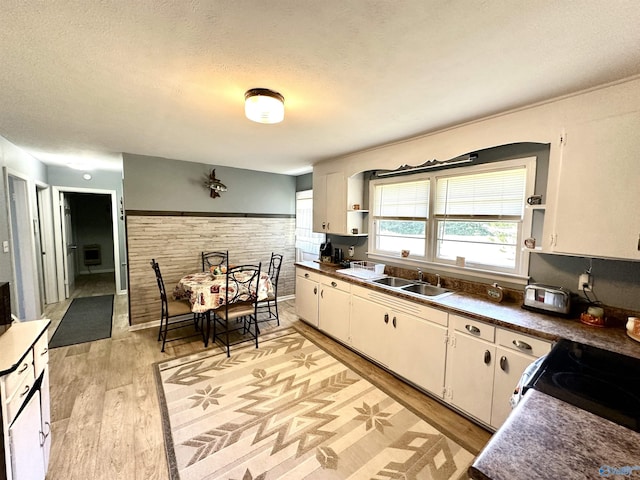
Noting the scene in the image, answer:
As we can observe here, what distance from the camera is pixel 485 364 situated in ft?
6.59

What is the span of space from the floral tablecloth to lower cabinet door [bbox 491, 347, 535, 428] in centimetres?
259

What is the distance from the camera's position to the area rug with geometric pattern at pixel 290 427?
1.74 metres

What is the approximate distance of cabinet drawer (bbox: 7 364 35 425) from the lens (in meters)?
1.23

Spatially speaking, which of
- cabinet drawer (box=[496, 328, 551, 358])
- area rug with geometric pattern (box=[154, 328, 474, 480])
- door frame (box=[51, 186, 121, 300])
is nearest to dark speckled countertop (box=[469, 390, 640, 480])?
cabinet drawer (box=[496, 328, 551, 358])

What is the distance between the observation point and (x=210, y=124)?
258cm

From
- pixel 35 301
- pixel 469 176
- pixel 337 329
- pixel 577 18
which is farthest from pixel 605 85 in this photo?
pixel 35 301

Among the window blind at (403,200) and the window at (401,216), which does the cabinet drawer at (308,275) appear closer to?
the window at (401,216)

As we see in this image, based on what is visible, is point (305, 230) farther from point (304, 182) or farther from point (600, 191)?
point (600, 191)

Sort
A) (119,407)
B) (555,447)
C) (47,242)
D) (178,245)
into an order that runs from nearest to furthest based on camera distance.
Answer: (555,447), (119,407), (178,245), (47,242)

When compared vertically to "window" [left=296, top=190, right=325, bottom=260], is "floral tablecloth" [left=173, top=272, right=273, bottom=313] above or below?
below

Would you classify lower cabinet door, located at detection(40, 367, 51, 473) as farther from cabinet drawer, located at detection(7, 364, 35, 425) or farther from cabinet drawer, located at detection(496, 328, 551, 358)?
cabinet drawer, located at detection(496, 328, 551, 358)

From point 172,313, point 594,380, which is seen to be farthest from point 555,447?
point 172,313

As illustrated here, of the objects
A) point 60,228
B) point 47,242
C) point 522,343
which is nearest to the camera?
point 522,343

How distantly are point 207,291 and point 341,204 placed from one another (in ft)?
6.65
